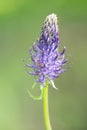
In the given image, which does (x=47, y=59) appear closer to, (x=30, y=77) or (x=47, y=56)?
(x=47, y=56)

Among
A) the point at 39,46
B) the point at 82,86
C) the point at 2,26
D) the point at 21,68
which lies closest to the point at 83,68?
the point at 82,86

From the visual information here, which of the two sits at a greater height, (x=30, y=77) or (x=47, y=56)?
(x=30, y=77)

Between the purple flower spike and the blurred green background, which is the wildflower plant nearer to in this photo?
the purple flower spike

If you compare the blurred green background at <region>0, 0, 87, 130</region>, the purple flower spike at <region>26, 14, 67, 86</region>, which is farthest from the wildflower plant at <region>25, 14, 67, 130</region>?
the blurred green background at <region>0, 0, 87, 130</region>

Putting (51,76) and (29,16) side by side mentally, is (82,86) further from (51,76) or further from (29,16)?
(51,76)

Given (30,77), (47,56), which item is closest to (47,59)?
(47,56)

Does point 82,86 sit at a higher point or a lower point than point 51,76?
higher

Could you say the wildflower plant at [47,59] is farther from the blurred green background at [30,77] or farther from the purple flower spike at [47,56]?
the blurred green background at [30,77]
